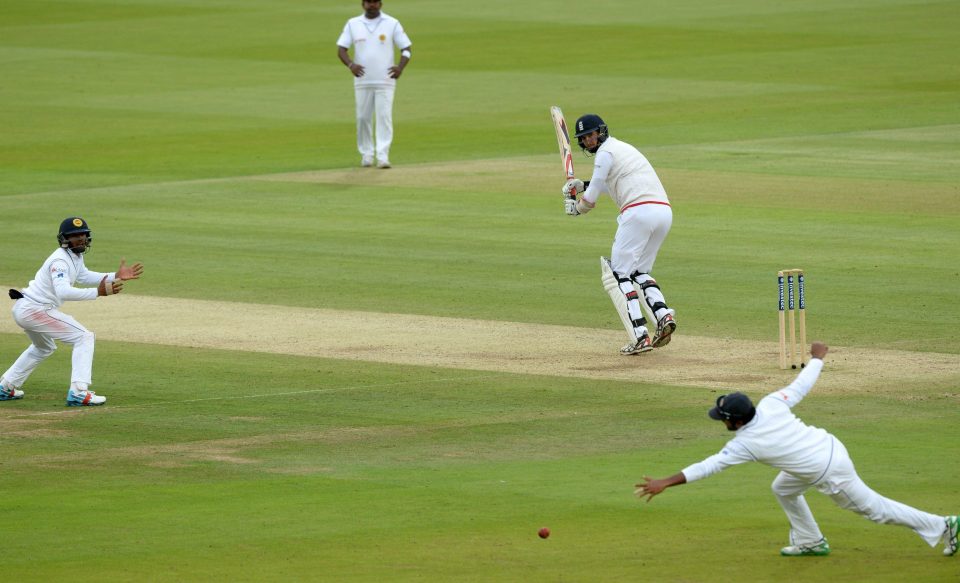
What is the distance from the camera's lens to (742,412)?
8984 millimetres

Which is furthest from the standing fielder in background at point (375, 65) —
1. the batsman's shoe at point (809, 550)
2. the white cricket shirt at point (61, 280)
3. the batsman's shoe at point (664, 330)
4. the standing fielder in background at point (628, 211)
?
the batsman's shoe at point (809, 550)

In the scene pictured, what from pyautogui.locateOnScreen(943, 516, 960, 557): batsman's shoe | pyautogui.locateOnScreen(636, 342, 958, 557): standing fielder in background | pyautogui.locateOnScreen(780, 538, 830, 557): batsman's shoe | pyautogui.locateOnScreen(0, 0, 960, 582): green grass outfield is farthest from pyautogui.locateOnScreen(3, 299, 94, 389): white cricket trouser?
pyautogui.locateOnScreen(943, 516, 960, 557): batsman's shoe

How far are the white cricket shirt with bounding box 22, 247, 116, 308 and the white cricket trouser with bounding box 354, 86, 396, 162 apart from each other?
1234 cm

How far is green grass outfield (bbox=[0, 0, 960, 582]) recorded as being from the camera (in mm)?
10094

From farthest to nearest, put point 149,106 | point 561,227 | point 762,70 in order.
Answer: point 762,70 → point 149,106 → point 561,227

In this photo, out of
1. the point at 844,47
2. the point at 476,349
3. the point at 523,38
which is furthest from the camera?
the point at 523,38

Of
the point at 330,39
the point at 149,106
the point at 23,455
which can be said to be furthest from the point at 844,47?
the point at 23,455

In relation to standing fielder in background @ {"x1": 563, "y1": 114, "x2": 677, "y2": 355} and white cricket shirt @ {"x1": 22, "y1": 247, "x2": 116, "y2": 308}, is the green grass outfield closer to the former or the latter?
standing fielder in background @ {"x1": 563, "y1": 114, "x2": 677, "y2": 355}

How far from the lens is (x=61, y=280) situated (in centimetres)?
1332

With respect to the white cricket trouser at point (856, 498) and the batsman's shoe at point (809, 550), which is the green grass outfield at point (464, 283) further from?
the white cricket trouser at point (856, 498)

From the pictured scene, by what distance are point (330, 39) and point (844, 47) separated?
1279 cm

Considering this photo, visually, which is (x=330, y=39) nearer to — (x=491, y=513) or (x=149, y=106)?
(x=149, y=106)

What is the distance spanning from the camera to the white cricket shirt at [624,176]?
49.2 feet

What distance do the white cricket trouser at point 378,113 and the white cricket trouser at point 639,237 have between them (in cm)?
1101
